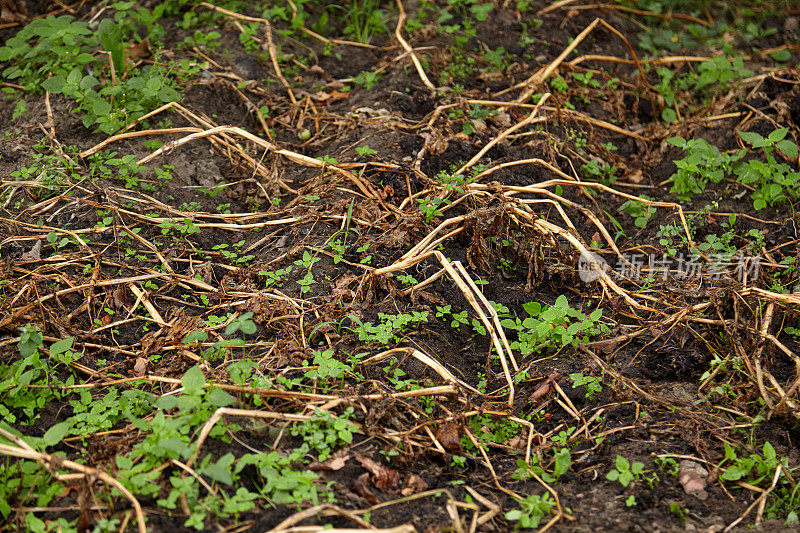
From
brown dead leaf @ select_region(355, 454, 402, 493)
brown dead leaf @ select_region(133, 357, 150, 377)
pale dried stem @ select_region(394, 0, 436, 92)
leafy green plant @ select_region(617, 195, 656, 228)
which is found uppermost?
pale dried stem @ select_region(394, 0, 436, 92)

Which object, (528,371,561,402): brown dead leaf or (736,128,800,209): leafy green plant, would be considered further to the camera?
(736,128,800,209): leafy green plant

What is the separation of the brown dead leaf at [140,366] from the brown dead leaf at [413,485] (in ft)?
3.79

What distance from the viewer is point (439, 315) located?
9.61 ft

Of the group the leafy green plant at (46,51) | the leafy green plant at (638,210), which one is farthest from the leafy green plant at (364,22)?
the leafy green plant at (638,210)

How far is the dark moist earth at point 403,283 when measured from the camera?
2.29 meters

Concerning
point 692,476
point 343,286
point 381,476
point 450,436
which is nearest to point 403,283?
point 343,286

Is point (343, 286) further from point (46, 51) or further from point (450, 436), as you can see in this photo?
point (46, 51)

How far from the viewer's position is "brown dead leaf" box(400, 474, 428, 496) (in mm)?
2270

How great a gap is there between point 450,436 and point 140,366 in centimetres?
129

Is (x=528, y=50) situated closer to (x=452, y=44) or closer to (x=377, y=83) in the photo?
(x=452, y=44)

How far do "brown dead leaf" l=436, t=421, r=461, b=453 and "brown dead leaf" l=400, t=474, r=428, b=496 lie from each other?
192mm

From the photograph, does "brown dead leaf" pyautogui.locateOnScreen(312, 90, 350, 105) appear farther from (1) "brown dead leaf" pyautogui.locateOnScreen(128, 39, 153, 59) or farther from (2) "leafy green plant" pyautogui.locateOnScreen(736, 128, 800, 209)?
(2) "leafy green plant" pyautogui.locateOnScreen(736, 128, 800, 209)

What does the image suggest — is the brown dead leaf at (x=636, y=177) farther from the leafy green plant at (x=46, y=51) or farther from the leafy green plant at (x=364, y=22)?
the leafy green plant at (x=46, y=51)

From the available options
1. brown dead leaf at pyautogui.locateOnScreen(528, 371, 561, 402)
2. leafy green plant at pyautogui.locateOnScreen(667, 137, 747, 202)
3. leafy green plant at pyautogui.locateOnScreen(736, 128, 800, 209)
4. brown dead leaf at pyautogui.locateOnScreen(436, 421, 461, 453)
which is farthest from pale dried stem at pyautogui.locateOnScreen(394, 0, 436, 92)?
brown dead leaf at pyautogui.locateOnScreen(436, 421, 461, 453)
